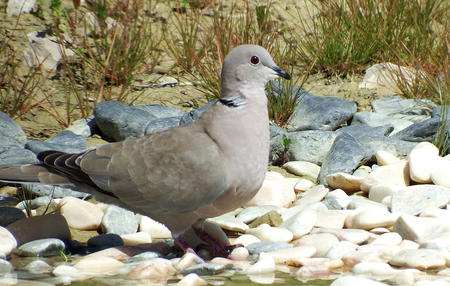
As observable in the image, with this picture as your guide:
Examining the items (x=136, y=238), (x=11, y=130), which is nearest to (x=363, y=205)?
(x=136, y=238)

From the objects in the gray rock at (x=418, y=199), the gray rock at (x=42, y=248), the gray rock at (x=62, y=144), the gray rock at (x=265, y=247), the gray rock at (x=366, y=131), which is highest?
the gray rock at (x=366, y=131)

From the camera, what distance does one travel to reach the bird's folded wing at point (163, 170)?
4.02 m

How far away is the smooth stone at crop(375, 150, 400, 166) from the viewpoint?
5629 mm

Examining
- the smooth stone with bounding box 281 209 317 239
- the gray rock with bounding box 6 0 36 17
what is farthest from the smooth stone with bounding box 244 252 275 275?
the gray rock with bounding box 6 0 36 17

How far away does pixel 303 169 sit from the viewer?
227 inches

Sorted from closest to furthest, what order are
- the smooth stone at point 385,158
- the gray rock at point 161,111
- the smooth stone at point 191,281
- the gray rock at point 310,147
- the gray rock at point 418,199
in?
the smooth stone at point 191,281 < the gray rock at point 418,199 < the smooth stone at point 385,158 < the gray rock at point 310,147 < the gray rock at point 161,111

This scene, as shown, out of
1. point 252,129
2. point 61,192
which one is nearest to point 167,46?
point 61,192

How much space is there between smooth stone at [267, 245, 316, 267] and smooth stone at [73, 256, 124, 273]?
76cm

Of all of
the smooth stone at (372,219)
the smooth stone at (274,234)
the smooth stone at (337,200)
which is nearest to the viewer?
the smooth stone at (274,234)

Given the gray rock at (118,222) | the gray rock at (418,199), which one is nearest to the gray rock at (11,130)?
the gray rock at (118,222)

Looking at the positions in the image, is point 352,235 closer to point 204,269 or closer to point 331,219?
point 331,219

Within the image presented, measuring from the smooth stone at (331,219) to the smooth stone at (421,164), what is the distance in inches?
28.2

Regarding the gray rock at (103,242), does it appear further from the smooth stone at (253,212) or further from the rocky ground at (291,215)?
the smooth stone at (253,212)

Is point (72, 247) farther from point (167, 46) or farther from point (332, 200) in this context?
point (167, 46)
